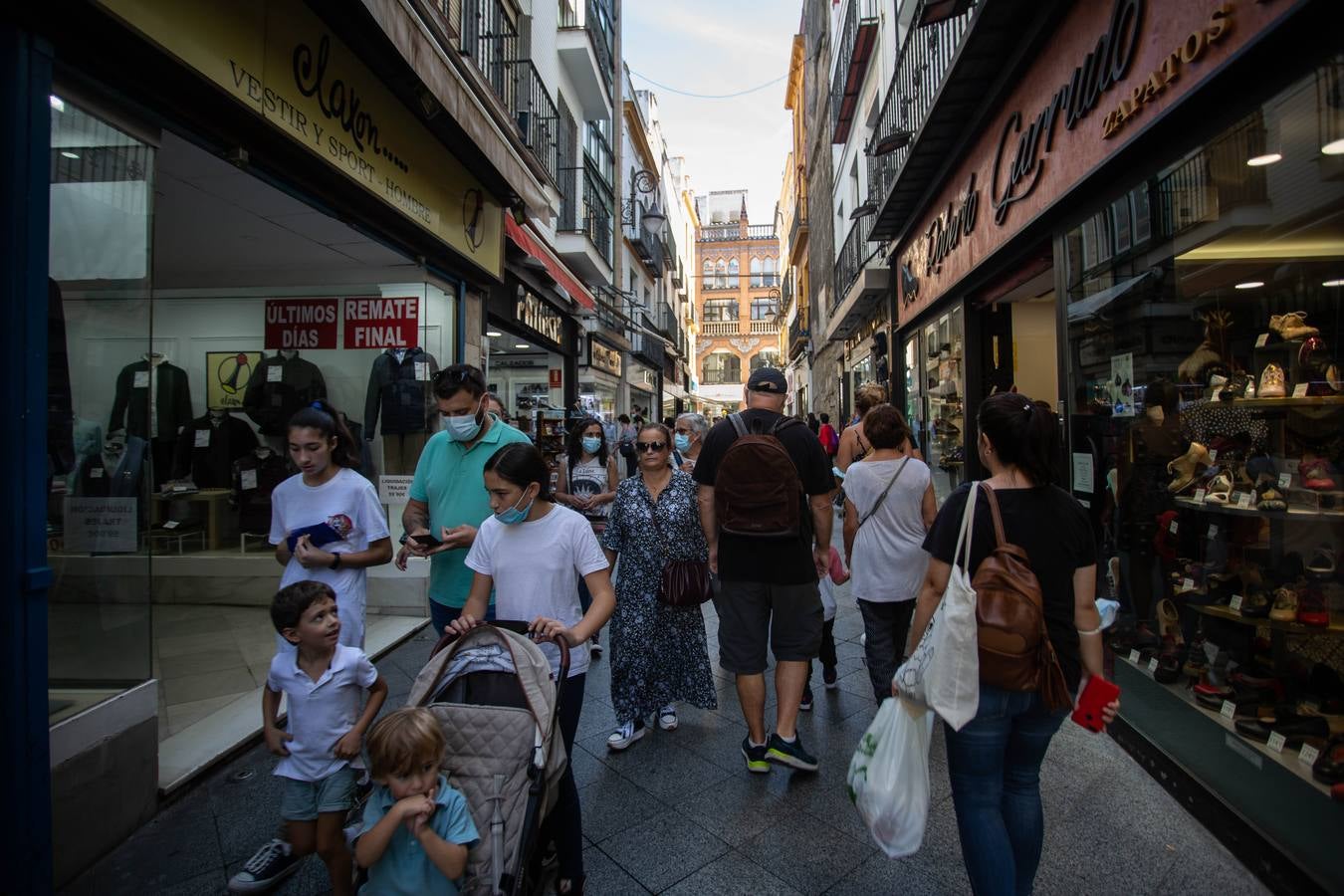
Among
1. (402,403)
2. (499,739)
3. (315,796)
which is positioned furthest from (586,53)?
(499,739)

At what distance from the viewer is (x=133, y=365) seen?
337cm

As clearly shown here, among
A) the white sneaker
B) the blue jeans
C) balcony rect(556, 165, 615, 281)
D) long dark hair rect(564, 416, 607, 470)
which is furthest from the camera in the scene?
balcony rect(556, 165, 615, 281)

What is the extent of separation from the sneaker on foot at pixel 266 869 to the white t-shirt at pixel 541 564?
1.28 meters

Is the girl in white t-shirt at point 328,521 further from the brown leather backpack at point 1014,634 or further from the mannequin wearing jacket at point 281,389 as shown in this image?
the mannequin wearing jacket at point 281,389

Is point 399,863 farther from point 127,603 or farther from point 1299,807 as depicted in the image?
point 1299,807

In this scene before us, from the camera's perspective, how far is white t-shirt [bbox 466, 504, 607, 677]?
8.27 ft

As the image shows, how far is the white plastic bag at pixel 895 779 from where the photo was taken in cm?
198

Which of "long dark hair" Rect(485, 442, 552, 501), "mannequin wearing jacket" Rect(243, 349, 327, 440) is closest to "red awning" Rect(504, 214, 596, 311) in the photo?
"mannequin wearing jacket" Rect(243, 349, 327, 440)

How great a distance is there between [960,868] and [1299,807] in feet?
4.23

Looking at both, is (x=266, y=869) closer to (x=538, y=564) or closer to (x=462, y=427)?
(x=538, y=564)

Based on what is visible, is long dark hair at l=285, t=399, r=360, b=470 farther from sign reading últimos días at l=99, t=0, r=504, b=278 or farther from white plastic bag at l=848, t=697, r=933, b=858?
white plastic bag at l=848, t=697, r=933, b=858

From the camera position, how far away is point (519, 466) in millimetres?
2482

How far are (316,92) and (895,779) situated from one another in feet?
15.8

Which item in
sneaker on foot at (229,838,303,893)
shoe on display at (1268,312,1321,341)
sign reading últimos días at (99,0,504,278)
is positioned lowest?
sneaker on foot at (229,838,303,893)
